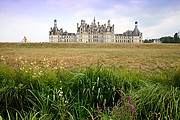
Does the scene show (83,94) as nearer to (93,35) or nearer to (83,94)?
(83,94)

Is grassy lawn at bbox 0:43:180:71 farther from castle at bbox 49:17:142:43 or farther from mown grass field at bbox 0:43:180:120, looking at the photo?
castle at bbox 49:17:142:43

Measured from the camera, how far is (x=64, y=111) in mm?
4359

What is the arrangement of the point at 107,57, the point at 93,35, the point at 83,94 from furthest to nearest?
the point at 93,35
the point at 107,57
the point at 83,94

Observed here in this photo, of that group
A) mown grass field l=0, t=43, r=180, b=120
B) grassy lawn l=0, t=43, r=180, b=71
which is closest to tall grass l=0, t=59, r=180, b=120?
mown grass field l=0, t=43, r=180, b=120

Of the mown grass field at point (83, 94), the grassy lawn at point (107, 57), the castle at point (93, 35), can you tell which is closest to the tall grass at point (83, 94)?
the mown grass field at point (83, 94)

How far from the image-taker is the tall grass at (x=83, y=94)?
417cm

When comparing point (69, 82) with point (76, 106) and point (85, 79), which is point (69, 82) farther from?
point (76, 106)

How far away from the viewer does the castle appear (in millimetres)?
133875

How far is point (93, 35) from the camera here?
441 feet

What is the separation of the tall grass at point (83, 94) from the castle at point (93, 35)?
128 m

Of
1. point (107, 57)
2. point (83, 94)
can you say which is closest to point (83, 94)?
point (83, 94)

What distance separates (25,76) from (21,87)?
0.42 metres

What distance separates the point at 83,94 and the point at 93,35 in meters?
130

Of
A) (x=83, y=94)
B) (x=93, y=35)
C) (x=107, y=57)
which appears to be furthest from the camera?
(x=93, y=35)
